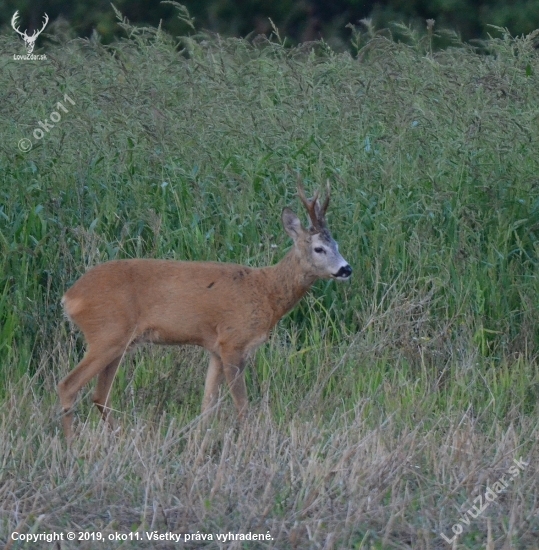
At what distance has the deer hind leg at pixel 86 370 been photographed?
636 centimetres

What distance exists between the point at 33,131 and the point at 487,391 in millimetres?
4054

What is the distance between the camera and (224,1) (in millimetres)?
22312

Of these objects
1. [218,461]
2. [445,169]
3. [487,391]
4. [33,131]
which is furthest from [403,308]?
[33,131]

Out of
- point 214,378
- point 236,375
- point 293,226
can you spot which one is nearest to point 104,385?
point 214,378

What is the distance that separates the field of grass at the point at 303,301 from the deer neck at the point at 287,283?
0.95 ft

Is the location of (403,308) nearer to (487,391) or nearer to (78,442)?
(487,391)

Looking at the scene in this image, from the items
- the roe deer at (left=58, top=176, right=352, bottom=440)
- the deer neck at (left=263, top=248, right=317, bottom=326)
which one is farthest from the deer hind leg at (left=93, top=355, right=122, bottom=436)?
the deer neck at (left=263, top=248, right=317, bottom=326)

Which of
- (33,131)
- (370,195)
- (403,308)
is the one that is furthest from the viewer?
(33,131)

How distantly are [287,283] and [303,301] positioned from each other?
589 millimetres

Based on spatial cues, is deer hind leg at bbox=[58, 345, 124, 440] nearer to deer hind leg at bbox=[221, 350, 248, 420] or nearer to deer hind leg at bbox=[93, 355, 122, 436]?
deer hind leg at bbox=[93, 355, 122, 436]

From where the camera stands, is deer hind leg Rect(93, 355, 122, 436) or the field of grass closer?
the field of grass

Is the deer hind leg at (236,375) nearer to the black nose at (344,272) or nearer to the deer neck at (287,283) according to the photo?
the deer neck at (287,283)

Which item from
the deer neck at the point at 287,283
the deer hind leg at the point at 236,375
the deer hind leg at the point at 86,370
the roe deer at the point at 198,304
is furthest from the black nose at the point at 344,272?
the deer hind leg at the point at 86,370

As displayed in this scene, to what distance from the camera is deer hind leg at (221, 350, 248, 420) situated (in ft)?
21.2
